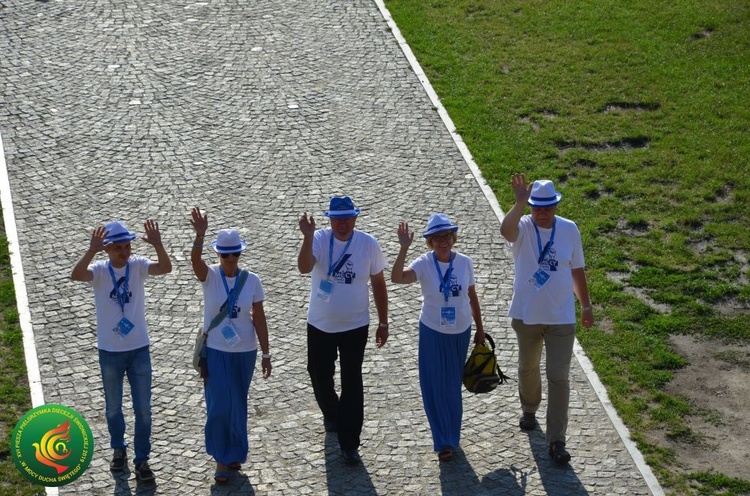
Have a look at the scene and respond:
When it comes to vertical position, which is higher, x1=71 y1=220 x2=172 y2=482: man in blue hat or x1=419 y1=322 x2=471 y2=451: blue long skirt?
x1=71 y1=220 x2=172 y2=482: man in blue hat

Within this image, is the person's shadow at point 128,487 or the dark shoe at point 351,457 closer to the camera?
the person's shadow at point 128,487

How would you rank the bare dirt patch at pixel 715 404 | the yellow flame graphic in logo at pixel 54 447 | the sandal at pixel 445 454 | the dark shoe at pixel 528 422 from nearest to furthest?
the yellow flame graphic in logo at pixel 54 447, the sandal at pixel 445 454, the bare dirt patch at pixel 715 404, the dark shoe at pixel 528 422

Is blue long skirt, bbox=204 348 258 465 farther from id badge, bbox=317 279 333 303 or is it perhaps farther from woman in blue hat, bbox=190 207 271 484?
id badge, bbox=317 279 333 303

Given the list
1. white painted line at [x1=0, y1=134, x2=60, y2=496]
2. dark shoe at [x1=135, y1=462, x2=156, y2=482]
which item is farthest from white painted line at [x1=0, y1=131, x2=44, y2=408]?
dark shoe at [x1=135, y1=462, x2=156, y2=482]

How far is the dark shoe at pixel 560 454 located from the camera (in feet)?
31.7

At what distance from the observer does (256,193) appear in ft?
45.5

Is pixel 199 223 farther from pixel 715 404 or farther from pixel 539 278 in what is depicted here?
pixel 715 404

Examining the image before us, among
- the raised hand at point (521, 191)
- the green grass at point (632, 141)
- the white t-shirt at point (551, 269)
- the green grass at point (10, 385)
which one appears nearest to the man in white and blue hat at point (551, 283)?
the white t-shirt at point (551, 269)

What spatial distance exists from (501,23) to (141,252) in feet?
24.9

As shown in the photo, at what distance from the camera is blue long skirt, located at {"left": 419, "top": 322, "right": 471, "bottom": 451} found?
9641 millimetres

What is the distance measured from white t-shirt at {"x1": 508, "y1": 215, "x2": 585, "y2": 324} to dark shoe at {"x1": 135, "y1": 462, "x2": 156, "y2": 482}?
3.20 m

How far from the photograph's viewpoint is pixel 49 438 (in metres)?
8.91

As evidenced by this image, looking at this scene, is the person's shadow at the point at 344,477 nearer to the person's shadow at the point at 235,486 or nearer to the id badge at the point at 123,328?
the person's shadow at the point at 235,486
